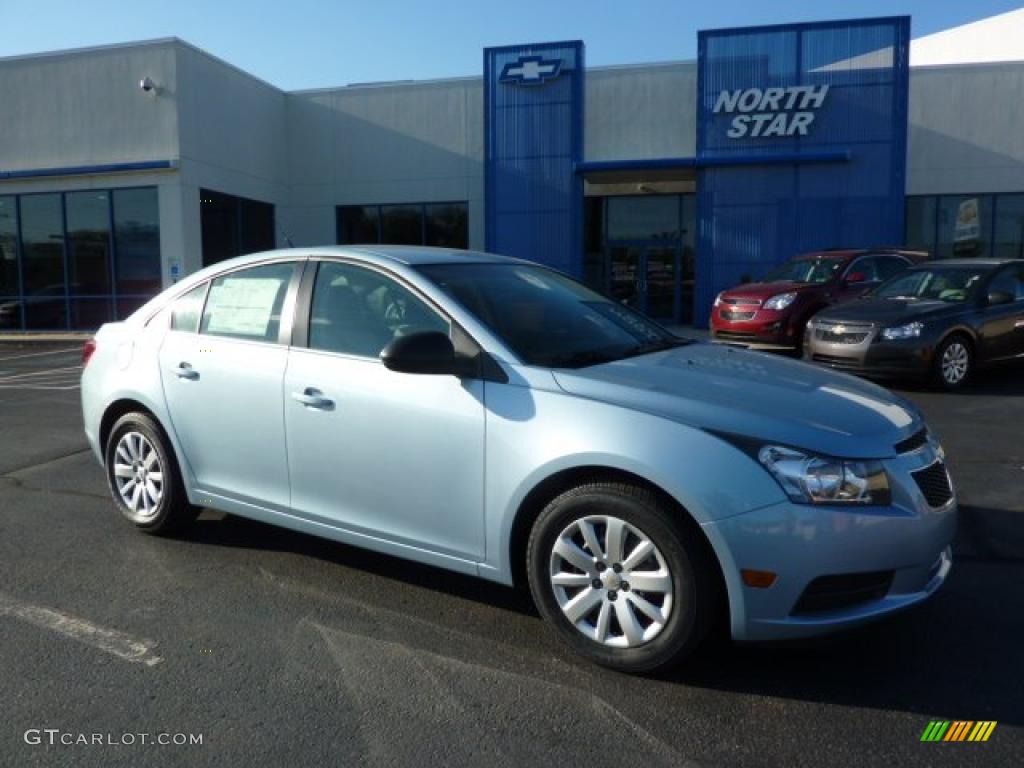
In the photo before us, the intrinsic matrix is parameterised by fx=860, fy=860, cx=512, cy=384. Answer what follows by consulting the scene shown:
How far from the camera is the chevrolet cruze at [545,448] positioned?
3012mm

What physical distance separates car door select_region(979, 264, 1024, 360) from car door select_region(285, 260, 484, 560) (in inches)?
324

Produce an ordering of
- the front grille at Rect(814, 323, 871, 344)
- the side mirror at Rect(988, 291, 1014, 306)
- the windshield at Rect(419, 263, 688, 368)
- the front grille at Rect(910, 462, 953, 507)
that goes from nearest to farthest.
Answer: the front grille at Rect(910, 462, 953, 507)
the windshield at Rect(419, 263, 688, 368)
the front grille at Rect(814, 323, 871, 344)
the side mirror at Rect(988, 291, 1014, 306)

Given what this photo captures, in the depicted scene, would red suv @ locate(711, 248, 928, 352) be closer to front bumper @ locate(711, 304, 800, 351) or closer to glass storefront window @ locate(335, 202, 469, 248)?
front bumper @ locate(711, 304, 800, 351)

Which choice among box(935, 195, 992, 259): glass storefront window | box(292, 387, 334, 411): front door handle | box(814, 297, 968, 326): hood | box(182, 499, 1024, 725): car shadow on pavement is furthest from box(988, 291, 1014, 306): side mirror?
box(935, 195, 992, 259): glass storefront window

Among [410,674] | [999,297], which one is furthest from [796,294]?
[410,674]

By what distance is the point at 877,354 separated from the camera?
9.46 meters

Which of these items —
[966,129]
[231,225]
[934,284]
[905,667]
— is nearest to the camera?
[905,667]

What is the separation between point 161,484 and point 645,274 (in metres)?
18.7

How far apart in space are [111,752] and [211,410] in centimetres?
197

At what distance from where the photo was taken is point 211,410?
174 inches

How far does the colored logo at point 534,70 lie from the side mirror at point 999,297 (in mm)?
13009

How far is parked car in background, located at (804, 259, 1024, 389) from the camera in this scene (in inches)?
371

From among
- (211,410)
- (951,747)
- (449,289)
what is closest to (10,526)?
(211,410)

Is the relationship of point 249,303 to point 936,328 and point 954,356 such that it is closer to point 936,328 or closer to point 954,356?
point 936,328
